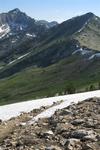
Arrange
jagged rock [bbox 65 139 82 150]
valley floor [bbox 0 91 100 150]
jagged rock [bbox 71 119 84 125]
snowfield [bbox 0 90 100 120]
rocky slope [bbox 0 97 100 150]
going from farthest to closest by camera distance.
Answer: snowfield [bbox 0 90 100 120] < jagged rock [bbox 71 119 84 125] < valley floor [bbox 0 91 100 150] < rocky slope [bbox 0 97 100 150] < jagged rock [bbox 65 139 82 150]

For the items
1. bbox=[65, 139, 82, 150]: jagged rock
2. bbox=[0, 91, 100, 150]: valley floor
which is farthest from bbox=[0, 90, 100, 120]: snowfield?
bbox=[65, 139, 82, 150]: jagged rock

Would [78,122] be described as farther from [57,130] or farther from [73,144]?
[73,144]

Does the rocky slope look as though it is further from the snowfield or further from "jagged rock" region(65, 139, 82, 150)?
the snowfield

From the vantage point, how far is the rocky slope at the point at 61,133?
17812 mm

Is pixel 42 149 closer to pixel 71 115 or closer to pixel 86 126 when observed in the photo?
pixel 86 126

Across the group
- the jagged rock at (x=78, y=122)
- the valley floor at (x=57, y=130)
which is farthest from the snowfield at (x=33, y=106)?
the jagged rock at (x=78, y=122)

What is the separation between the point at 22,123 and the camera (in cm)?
2342

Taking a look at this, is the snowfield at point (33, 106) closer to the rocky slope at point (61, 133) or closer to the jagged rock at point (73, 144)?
the rocky slope at point (61, 133)

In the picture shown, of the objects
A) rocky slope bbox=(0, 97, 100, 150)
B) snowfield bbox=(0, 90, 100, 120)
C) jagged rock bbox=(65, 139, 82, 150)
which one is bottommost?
jagged rock bbox=(65, 139, 82, 150)

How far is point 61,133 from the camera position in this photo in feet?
63.6

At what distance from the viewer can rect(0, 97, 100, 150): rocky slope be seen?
58.4 feet

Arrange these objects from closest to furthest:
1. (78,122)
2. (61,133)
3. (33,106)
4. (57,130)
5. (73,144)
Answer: (73,144) < (61,133) < (57,130) < (78,122) < (33,106)

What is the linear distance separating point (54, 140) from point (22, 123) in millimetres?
5204

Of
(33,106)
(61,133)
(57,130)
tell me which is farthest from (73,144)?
(33,106)
